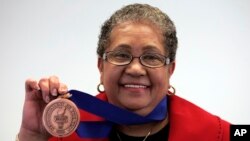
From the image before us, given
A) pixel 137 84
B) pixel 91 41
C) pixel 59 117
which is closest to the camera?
pixel 59 117

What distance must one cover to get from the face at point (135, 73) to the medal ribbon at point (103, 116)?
0.10 feet

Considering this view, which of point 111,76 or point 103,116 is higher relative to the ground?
point 111,76

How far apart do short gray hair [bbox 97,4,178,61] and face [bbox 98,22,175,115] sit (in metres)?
0.02

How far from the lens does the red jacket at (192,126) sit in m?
1.24

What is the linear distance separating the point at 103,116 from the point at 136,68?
0.23 meters

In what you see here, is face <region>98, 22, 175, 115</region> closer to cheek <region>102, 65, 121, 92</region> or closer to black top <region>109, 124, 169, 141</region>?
cheek <region>102, 65, 121, 92</region>

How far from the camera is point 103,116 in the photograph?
4.02ft

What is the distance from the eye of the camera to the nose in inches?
44.3

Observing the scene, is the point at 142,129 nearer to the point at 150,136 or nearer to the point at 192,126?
the point at 150,136

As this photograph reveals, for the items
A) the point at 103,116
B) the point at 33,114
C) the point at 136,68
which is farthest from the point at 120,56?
the point at 33,114

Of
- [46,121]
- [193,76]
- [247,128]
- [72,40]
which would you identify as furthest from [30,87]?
[193,76]

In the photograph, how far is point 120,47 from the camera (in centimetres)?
115

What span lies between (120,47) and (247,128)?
67 centimetres

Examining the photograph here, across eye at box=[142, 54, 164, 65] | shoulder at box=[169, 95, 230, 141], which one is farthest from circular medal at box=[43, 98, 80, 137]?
shoulder at box=[169, 95, 230, 141]
